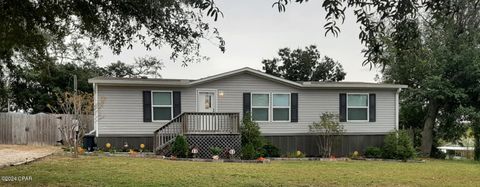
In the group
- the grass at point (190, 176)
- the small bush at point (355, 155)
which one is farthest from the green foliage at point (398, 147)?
the grass at point (190, 176)

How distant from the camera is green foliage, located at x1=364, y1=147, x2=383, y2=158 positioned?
1819 cm

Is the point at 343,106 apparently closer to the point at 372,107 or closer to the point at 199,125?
the point at 372,107

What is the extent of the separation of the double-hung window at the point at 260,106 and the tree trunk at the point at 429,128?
9094 millimetres

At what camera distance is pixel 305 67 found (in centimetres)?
3925

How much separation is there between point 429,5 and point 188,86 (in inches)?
503

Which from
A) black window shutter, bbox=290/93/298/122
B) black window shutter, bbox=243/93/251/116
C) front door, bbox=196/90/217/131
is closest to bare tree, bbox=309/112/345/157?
black window shutter, bbox=290/93/298/122

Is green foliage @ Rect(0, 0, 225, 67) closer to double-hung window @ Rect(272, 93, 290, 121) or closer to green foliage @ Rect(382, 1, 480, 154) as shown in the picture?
double-hung window @ Rect(272, 93, 290, 121)

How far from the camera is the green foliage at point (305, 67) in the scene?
39.2 metres

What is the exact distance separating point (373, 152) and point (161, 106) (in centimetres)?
851

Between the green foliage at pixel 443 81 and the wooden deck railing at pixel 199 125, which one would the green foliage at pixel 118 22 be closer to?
the wooden deck railing at pixel 199 125

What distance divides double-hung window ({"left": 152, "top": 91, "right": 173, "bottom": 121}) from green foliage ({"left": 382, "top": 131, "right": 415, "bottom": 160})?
8576 millimetres

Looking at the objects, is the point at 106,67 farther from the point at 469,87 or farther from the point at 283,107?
the point at 469,87

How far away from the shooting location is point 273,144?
18.1 m

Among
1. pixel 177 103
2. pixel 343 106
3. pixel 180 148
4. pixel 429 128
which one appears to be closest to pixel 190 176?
pixel 180 148
